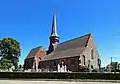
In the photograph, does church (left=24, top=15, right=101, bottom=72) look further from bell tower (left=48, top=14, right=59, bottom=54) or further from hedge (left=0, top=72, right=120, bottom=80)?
hedge (left=0, top=72, right=120, bottom=80)

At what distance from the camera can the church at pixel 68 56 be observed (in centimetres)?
7588

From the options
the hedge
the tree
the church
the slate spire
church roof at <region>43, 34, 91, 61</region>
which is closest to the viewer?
the hedge

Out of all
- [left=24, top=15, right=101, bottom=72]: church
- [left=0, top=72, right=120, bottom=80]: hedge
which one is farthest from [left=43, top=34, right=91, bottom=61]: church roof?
[left=0, top=72, right=120, bottom=80]: hedge

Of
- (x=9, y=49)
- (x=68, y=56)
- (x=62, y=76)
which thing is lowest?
(x=62, y=76)

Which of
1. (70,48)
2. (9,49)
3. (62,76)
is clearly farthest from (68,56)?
(62,76)

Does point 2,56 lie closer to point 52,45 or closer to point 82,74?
point 52,45

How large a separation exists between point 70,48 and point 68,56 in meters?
5.25

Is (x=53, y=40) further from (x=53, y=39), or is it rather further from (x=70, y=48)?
(x=70, y=48)

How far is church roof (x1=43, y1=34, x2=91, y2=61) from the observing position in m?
80.3

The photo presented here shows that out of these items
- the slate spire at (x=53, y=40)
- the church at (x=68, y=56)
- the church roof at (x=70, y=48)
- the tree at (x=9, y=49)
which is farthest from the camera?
the slate spire at (x=53, y=40)

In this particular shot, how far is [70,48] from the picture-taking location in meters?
87.0

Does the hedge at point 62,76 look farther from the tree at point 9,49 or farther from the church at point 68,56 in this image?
the tree at point 9,49

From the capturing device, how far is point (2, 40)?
→ 278ft

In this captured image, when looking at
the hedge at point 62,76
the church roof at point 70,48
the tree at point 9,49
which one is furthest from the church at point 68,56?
the hedge at point 62,76
